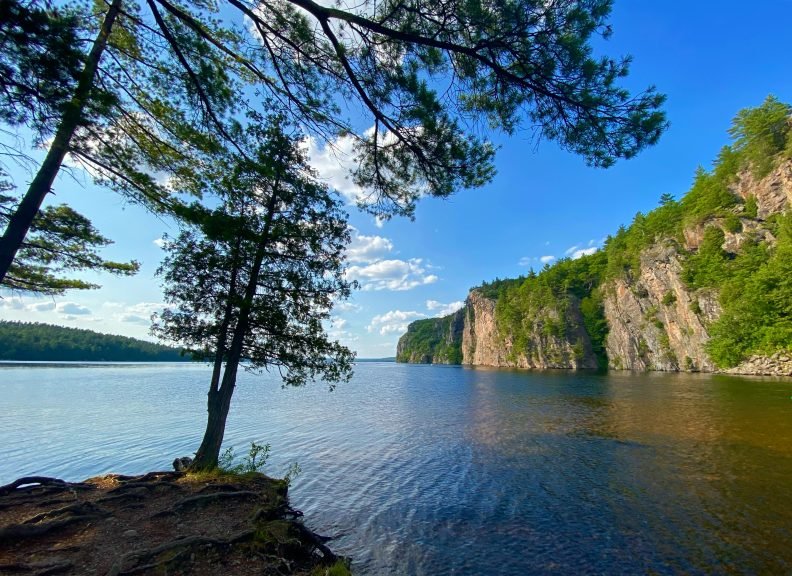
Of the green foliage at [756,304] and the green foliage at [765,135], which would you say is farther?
the green foliage at [765,135]

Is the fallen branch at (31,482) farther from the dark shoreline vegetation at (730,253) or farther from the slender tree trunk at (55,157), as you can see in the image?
the dark shoreline vegetation at (730,253)

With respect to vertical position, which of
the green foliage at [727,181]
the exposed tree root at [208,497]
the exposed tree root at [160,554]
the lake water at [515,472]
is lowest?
the lake water at [515,472]

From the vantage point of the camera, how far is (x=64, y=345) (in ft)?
363

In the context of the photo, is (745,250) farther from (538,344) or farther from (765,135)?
(538,344)

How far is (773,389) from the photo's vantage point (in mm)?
27656

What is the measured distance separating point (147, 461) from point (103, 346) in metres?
146

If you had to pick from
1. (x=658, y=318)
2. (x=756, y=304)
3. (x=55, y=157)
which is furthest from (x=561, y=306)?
(x=55, y=157)

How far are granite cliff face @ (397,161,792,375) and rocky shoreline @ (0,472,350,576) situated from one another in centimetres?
5461

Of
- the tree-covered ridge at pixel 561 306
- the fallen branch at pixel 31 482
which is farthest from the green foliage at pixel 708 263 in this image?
the fallen branch at pixel 31 482

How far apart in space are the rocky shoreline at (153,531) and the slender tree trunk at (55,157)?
160 inches

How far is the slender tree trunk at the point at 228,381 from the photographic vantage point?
9.76 meters

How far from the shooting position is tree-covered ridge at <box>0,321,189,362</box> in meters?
104

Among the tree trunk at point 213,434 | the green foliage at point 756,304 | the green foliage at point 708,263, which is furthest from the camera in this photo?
the green foliage at point 708,263

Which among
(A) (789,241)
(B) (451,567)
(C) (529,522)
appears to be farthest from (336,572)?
(A) (789,241)
